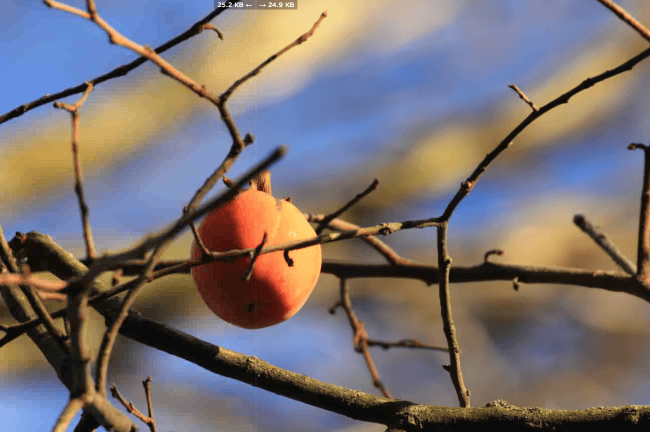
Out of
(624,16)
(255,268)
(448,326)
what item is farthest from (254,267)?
(624,16)

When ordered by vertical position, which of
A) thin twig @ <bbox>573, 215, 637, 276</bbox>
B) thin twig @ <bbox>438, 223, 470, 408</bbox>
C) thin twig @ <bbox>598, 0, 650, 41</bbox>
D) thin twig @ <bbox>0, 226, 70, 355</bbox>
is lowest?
thin twig @ <bbox>0, 226, 70, 355</bbox>

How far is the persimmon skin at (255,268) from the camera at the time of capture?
2.69 ft

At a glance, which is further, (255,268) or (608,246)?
(608,246)

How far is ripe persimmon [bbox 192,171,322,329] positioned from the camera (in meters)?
0.82

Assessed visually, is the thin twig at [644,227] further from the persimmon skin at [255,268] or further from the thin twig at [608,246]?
the persimmon skin at [255,268]

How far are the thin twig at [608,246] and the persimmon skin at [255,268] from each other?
478 mm

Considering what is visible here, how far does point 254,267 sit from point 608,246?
1.90 ft

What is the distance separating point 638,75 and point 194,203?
136 inches

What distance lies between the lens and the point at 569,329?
3.87 metres

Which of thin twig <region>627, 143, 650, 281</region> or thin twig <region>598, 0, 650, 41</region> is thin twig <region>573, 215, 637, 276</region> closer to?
thin twig <region>627, 143, 650, 281</region>

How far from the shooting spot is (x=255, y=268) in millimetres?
818

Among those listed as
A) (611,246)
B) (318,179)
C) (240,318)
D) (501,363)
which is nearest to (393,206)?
(318,179)

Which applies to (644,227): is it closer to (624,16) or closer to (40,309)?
(624,16)

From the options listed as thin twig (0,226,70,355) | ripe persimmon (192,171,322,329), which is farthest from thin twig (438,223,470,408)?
thin twig (0,226,70,355)
